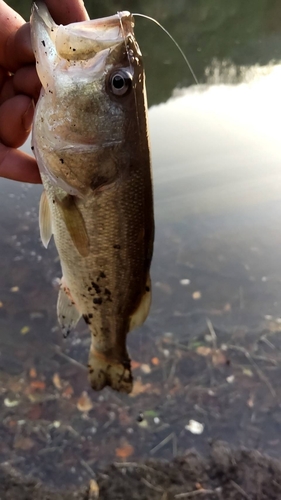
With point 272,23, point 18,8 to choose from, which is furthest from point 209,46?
point 18,8

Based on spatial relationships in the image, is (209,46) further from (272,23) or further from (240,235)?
(240,235)

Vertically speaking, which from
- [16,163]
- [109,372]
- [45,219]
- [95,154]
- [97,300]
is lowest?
[109,372]

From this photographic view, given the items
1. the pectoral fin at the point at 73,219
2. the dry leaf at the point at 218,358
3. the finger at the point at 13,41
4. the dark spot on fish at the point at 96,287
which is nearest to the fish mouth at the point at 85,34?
the finger at the point at 13,41

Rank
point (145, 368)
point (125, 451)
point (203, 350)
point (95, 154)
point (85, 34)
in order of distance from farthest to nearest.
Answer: point (203, 350) < point (145, 368) < point (125, 451) < point (95, 154) < point (85, 34)

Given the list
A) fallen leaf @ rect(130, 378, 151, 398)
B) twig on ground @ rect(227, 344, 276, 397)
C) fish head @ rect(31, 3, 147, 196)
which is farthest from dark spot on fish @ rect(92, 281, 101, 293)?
twig on ground @ rect(227, 344, 276, 397)

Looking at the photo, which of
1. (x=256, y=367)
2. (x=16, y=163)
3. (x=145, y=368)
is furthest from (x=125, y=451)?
(x=16, y=163)

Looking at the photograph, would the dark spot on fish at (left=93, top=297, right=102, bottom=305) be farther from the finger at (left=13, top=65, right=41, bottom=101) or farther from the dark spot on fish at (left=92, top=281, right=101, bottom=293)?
the finger at (left=13, top=65, right=41, bottom=101)

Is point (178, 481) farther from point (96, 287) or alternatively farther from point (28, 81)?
point (28, 81)
